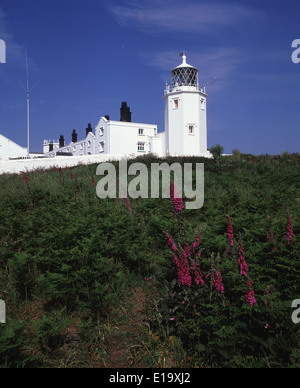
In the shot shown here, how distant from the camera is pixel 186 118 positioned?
3278 centimetres

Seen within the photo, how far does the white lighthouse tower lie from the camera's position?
108 ft

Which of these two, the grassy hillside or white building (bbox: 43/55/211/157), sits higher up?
white building (bbox: 43/55/211/157)

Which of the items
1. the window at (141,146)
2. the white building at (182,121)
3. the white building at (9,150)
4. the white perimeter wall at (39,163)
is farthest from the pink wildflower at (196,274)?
the white building at (9,150)

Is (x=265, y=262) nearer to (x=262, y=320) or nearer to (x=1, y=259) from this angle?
(x=262, y=320)

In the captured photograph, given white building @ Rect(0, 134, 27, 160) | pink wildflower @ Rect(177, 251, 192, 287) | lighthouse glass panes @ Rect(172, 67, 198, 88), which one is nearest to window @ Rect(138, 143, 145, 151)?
lighthouse glass panes @ Rect(172, 67, 198, 88)

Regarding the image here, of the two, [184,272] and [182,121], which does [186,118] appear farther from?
[184,272]

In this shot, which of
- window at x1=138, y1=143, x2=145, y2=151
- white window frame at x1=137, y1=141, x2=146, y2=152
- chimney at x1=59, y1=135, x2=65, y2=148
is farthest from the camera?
chimney at x1=59, y1=135, x2=65, y2=148

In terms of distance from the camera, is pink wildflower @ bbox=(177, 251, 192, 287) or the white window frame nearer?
pink wildflower @ bbox=(177, 251, 192, 287)

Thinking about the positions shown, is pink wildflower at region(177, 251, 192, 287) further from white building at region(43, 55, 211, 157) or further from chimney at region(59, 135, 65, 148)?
chimney at region(59, 135, 65, 148)

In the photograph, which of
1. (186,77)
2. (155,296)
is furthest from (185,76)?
(155,296)

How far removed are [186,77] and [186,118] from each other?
19.5ft

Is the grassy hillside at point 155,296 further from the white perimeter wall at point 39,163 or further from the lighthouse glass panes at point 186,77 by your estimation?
the lighthouse glass panes at point 186,77

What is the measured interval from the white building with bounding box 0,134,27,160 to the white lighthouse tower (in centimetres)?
2614

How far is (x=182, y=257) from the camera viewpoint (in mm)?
3271
